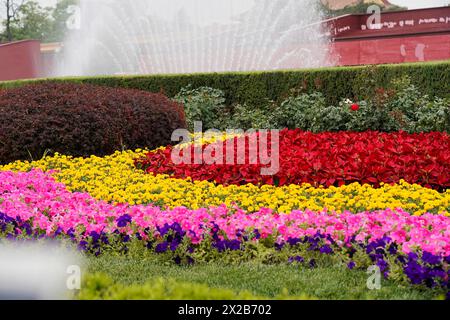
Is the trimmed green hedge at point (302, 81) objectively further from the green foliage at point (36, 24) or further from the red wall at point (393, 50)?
the green foliage at point (36, 24)

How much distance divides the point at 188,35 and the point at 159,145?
1011 cm

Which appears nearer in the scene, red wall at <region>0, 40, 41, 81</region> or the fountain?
the fountain

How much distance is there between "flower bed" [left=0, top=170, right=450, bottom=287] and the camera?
4.38 meters

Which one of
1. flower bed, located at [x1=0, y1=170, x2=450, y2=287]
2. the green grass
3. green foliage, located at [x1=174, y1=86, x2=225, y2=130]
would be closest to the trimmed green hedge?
green foliage, located at [x1=174, y1=86, x2=225, y2=130]

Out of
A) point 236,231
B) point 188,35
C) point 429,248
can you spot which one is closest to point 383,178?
point 236,231

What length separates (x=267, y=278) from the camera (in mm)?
4508

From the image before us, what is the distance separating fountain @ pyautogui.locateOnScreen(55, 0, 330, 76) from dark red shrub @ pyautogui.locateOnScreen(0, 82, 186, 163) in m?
8.83

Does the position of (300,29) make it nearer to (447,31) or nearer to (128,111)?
(447,31)

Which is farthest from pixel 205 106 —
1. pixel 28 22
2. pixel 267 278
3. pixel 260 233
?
pixel 28 22

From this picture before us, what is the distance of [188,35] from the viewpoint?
65.2 ft

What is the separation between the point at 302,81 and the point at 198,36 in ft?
25.8

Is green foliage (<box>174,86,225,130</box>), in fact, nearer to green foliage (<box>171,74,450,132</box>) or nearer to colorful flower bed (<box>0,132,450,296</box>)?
green foliage (<box>171,74,450,132</box>)

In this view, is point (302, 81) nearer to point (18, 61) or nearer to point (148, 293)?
point (148, 293)

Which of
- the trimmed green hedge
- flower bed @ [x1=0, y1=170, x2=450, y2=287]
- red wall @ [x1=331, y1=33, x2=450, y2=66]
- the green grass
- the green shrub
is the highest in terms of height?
red wall @ [x1=331, y1=33, x2=450, y2=66]
